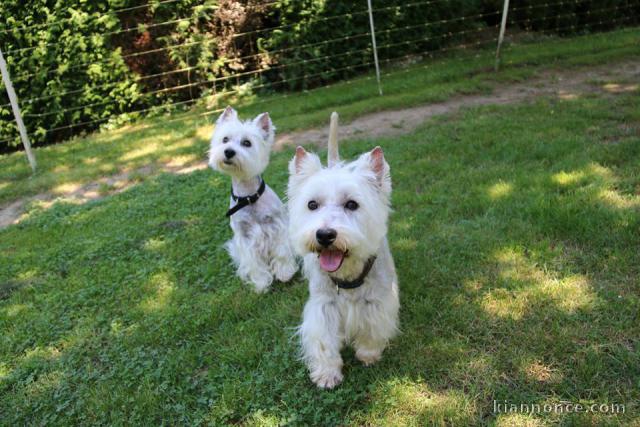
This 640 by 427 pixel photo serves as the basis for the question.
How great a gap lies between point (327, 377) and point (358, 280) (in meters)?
0.67

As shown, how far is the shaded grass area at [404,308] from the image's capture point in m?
2.93

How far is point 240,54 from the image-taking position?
34.9 feet

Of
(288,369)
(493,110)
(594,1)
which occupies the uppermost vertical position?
(594,1)

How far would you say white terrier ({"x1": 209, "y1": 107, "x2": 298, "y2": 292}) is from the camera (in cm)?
431

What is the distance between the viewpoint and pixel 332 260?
110 inches

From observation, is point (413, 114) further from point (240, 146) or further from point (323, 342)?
point (323, 342)

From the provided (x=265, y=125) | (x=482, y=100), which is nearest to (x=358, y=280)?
(x=265, y=125)

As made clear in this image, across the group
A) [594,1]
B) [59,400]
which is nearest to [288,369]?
[59,400]

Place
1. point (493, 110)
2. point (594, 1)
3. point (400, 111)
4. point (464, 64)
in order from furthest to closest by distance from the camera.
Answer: point (594, 1), point (464, 64), point (400, 111), point (493, 110)

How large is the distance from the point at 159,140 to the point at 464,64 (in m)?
6.62

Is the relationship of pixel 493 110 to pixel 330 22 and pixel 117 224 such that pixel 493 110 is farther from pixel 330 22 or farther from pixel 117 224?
pixel 117 224

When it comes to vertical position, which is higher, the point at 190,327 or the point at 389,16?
the point at 389,16

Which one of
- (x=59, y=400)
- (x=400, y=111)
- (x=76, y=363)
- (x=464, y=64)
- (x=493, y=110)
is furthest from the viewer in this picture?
(x=464, y=64)

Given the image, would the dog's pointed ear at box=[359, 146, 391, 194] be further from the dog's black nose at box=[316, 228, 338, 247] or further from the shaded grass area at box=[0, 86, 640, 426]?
the shaded grass area at box=[0, 86, 640, 426]
